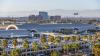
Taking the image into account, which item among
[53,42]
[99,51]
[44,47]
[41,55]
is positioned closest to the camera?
[99,51]

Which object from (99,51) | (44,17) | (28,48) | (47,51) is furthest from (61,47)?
(44,17)

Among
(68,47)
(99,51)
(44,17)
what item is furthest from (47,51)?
(44,17)

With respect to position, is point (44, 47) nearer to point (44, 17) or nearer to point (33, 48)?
point (33, 48)

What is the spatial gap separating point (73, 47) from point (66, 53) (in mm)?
528

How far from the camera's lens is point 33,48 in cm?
1515

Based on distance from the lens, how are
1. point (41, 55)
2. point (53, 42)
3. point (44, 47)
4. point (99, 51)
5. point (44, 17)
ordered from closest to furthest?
point (99, 51) < point (41, 55) < point (44, 47) < point (53, 42) < point (44, 17)

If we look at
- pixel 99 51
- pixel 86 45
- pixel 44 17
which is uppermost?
pixel 99 51

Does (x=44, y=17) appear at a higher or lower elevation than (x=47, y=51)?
lower

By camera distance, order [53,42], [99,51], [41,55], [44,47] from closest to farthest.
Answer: [99,51]
[41,55]
[44,47]
[53,42]

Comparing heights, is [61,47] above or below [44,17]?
above

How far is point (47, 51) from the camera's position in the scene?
15578mm

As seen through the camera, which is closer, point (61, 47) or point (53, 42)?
point (61, 47)

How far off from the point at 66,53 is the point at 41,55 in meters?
1.20

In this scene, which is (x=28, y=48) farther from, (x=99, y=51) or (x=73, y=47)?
(x=99, y=51)
